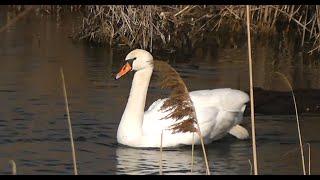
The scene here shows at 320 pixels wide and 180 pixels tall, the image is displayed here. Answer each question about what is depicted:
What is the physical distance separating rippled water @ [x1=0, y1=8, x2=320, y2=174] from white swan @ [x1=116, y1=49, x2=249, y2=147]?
12cm

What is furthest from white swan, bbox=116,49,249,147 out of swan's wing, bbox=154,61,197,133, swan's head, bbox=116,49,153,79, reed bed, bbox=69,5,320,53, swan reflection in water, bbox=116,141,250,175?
reed bed, bbox=69,5,320,53

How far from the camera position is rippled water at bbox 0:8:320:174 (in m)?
8.59

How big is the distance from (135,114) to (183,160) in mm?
1023

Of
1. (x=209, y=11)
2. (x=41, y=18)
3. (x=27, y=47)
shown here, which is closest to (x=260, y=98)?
(x=27, y=47)

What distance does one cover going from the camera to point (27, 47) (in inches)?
672

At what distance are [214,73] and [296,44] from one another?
4.41 metres

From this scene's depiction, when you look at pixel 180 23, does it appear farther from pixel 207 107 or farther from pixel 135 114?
pixel 135 114

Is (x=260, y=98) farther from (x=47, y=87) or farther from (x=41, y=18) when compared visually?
(x=41, y=18)

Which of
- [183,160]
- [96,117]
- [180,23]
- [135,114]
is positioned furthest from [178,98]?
[180,23]

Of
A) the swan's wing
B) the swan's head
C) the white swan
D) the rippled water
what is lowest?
the rippled water

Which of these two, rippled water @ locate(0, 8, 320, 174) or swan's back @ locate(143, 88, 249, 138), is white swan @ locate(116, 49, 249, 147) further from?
rippled water @ locate(0, 8, 320, 174)

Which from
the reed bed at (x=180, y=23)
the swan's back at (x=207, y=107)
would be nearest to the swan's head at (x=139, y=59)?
the swan's back at (x=207, y=107)

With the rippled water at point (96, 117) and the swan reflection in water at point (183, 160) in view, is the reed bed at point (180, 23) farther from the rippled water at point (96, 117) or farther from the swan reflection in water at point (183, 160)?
the swan reflection in water at point (183, 160)

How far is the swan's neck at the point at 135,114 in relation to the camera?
9.52 metres
